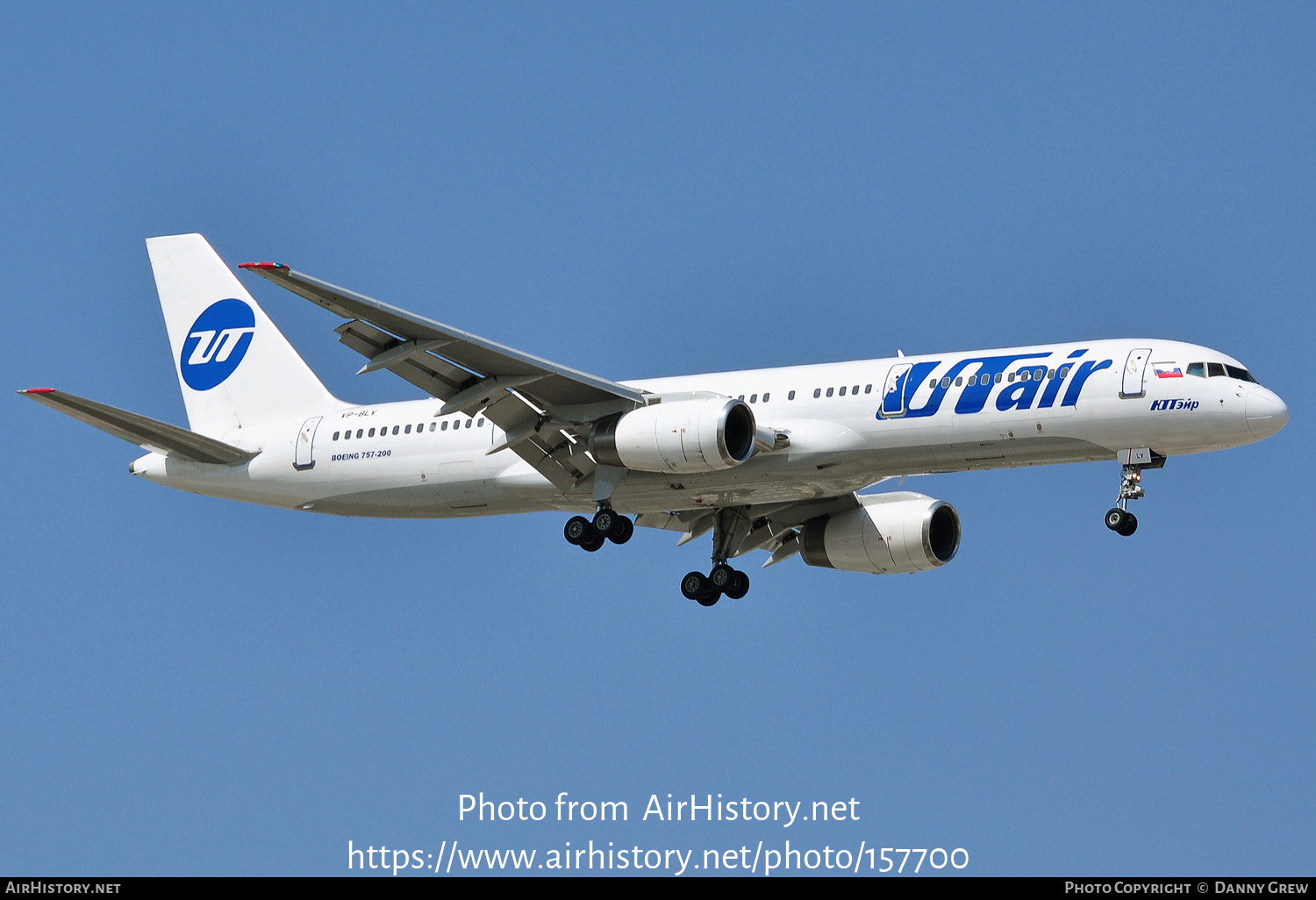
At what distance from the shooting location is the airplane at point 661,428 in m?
33.8

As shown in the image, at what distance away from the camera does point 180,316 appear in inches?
1736

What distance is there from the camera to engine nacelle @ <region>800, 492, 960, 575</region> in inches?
1598

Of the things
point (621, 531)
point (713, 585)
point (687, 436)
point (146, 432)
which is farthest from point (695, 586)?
point (146, 432)

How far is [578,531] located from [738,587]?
5.04m

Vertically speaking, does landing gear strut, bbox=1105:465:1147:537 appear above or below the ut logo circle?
below

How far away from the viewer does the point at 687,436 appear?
34.9 metres

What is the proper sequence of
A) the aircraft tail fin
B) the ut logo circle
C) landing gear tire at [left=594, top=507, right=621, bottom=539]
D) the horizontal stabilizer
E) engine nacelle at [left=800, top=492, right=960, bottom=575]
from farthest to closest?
the ut logo circle → the aircraft tail fin → engine nacelle at [left=800, top=492, right=960, bottom=575] → landing gear tire at [left=594, top=507, right=621, bottom=539] → the horizontal stabilizer

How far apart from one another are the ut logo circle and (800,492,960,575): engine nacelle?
14.5m

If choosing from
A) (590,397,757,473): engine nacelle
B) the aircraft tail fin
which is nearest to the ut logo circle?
the aircraft tail fin

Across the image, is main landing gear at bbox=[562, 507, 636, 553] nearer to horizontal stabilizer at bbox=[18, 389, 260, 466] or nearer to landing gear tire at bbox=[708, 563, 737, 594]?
landing gear tire at bbox=[708, 563, 737, 594]

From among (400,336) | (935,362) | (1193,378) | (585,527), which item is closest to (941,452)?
(935,362)

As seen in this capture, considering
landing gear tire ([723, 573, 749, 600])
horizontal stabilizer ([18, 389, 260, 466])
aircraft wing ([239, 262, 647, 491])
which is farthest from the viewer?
landing gear tire ([723, 573, 749, 600])

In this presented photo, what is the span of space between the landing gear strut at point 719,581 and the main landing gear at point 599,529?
3.74 m

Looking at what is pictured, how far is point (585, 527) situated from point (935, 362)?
8.30 meters
